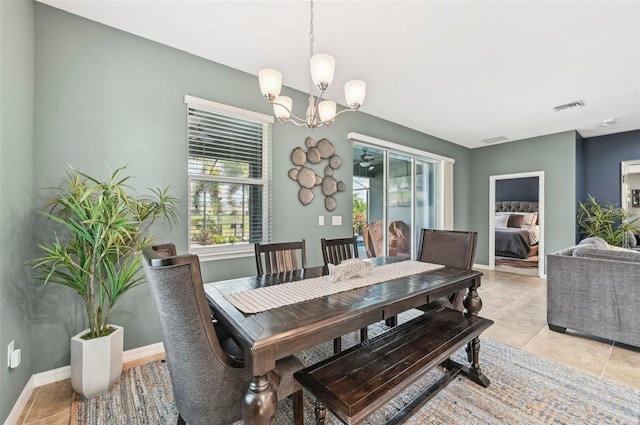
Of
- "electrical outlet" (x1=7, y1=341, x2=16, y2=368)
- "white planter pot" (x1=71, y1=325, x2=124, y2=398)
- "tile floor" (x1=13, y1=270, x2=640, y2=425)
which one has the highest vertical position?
"electrical outlet" (x1=7, y1=341, x2=16, y2=368)

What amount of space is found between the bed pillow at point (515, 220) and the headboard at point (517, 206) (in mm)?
187

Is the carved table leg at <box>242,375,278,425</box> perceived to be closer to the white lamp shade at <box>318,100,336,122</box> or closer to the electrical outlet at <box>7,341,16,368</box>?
the electrical outlet at <box>7,341,16,368</box>

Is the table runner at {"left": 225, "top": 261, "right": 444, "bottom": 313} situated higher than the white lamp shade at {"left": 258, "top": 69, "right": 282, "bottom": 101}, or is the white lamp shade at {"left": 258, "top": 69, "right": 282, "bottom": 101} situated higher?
the white lamp shade at {"left": 258, "top": 69, "right": 282, "bottom": 101}

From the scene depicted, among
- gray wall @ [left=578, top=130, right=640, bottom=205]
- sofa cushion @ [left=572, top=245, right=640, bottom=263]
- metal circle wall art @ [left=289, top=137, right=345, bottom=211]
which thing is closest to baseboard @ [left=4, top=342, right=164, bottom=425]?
metal circle wall art @ [left=289, top=137, right=345, bottom=211]

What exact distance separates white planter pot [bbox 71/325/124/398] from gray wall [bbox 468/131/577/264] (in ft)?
20.9

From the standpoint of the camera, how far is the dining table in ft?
3.43

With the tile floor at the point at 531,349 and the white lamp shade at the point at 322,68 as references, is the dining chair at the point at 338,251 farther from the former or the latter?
the tile floor at the point at 531,349

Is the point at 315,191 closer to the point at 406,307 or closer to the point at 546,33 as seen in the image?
the point at 406,307

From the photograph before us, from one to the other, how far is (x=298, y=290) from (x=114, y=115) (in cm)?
205

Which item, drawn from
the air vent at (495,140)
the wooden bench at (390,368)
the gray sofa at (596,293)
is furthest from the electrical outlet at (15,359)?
the air vent at (495,140)

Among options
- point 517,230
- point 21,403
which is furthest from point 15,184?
point 517,230

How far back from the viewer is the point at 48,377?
193cm

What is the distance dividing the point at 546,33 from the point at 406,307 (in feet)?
8.19

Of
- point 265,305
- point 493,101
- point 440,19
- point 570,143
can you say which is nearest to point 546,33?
point 440,19
